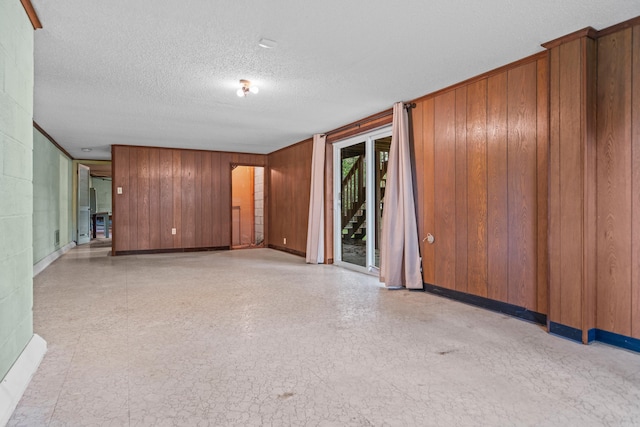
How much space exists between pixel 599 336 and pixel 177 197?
7.27m

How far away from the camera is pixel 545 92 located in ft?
9.62

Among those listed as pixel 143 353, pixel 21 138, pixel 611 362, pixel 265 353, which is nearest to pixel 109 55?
pixel 21 138

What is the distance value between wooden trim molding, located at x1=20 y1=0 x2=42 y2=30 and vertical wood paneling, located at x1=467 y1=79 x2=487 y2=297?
3.52 meters

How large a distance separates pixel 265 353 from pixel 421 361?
999mm

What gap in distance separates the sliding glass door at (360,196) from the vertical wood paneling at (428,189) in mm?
819

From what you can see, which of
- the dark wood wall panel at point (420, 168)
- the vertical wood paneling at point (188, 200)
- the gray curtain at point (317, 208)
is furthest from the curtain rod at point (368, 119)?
the vertical wood paneling at point (188, 200)

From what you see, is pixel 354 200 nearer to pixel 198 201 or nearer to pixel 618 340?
pixel 198 201

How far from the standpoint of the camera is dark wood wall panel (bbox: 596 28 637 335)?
247 cm

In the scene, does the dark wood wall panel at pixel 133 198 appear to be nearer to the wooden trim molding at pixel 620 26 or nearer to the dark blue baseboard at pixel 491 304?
the dark blue baseboard at pixel 491 304

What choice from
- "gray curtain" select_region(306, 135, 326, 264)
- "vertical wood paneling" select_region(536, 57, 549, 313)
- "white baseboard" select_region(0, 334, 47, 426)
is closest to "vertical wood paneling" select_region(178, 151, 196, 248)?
"gray curtain" select_region(306, 135, 326, 264)

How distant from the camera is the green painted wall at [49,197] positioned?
5.59m

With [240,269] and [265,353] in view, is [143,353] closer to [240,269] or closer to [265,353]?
[265,353]

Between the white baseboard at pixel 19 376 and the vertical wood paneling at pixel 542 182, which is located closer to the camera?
the white baseboard at pixel 19 376

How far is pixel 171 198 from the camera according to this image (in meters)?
7.64
